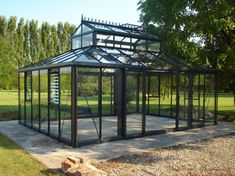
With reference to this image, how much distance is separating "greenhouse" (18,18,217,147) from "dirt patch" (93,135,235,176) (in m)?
1.81

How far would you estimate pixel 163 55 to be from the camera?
11.8 m

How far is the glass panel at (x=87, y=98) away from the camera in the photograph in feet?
28.0

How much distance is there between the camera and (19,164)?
651 centimetres

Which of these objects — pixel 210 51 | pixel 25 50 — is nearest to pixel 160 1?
pixel 210 51

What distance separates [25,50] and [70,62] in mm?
39117

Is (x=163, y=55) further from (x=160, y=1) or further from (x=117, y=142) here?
(x=117, y=142)

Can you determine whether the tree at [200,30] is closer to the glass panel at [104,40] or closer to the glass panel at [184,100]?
the glass panel at [184,100]

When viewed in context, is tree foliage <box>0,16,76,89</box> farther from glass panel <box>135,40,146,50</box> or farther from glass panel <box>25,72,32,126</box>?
glass panel <box>135,40,146,50</box>

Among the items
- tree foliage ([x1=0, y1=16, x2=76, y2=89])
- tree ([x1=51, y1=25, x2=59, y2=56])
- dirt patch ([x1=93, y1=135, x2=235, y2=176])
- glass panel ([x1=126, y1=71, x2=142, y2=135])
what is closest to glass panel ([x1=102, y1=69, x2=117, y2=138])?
glass panel ([x1=126, y1=71, x2=142, y2=135])

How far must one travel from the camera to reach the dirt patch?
20.1ft

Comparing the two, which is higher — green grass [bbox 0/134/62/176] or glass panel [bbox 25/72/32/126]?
glass panel [bbox 25/72/32/126]

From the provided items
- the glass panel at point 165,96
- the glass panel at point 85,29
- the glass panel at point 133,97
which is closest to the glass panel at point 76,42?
the glass panel at point 85,29

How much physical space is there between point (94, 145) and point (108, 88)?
15.7 ft

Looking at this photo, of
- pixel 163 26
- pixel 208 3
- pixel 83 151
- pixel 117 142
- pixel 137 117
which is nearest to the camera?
pixel 83 151
